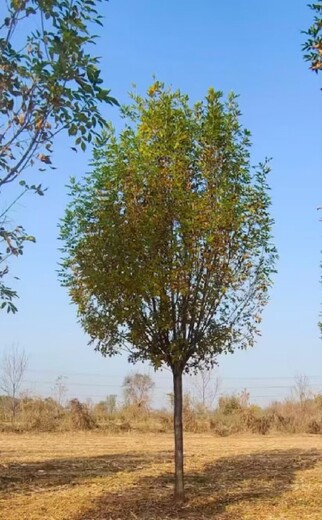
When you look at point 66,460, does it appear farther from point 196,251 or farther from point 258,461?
point 196,251

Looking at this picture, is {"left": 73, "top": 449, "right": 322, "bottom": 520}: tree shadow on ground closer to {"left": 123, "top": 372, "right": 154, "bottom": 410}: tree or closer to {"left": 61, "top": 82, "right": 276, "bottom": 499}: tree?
{"left": 61, "top": 82, "right": 276, "bottom": 499}: tree

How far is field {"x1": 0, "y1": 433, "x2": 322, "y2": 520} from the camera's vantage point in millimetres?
8688

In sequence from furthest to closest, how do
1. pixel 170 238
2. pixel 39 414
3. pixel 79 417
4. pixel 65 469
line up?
pixel 39 414 < pixel 79 417 < pixel 65 469 < pixel 170 238

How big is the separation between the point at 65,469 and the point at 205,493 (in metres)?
4.29

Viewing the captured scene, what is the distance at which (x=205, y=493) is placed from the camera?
9.94 meters

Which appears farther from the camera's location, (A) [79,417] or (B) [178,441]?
(A) [79,417]

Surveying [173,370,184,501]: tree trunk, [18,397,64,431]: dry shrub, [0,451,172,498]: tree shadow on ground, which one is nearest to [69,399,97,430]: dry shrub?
[18,397,64,431]: dry shrub

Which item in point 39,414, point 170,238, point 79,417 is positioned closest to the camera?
point 170,238

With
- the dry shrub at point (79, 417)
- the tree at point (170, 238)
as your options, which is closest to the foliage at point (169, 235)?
the tree at point (170, 238)

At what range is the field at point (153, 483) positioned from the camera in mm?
8688

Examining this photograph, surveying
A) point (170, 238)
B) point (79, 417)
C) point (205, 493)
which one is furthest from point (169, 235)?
point (79, 417)

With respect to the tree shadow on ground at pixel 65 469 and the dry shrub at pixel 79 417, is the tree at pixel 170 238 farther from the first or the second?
the dry shrub at pixel 79 417

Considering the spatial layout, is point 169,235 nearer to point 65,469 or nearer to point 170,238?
point 170,238

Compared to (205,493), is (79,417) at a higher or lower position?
higher
